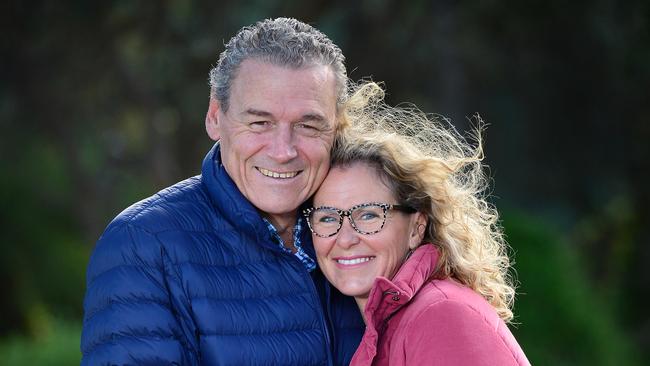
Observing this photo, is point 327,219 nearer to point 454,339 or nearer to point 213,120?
point 213,120

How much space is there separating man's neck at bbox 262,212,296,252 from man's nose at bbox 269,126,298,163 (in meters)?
0.26

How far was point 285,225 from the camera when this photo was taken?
145 inches

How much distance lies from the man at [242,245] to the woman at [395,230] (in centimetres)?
11

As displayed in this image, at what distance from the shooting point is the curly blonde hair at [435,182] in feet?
11.6

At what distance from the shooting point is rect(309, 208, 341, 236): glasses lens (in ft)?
11.6

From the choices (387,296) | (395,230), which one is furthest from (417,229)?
(387,296)

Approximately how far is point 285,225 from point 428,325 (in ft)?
2.77

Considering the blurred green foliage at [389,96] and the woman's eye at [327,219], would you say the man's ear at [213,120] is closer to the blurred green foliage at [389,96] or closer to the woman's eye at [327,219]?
the woman's eye at [327,219]

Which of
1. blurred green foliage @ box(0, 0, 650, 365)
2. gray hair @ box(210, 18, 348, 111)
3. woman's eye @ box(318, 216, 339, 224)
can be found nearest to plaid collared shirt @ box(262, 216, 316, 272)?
woman's eye @ box(318, 216, 339, 224)

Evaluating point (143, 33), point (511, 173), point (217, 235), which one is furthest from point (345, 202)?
point (511, 173)

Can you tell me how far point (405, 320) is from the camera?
3.13 meters

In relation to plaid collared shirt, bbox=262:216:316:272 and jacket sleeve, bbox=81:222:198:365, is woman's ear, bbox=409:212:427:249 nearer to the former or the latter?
plaid collared shirt, bbox=262:216:316:272

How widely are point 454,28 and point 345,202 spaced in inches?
321

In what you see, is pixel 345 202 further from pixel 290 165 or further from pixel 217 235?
pixel 217 235
